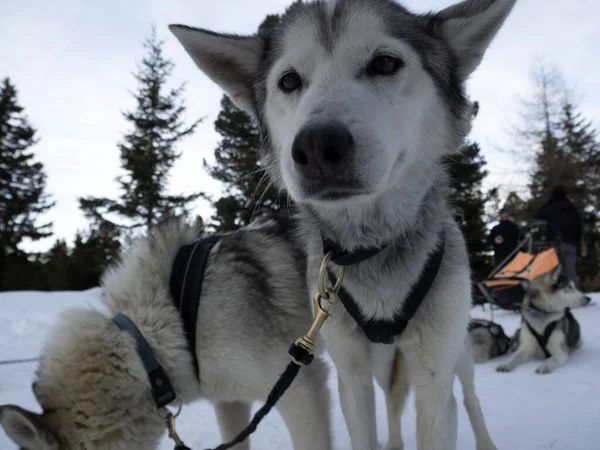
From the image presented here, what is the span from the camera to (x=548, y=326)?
4.82m

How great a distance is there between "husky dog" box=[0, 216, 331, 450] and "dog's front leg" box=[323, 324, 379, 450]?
1.03 feet

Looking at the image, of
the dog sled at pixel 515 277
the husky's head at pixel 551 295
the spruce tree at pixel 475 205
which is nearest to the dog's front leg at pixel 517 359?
the husky's head at pixel 551 295

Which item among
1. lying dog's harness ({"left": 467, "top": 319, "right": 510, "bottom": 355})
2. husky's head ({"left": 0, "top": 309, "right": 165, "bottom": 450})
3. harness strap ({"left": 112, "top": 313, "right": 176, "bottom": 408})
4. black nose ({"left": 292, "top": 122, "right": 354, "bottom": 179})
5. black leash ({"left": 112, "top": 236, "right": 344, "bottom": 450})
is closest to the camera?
black nose ({"left": 292, "top": 122, "right": 354, "bottom": 179})

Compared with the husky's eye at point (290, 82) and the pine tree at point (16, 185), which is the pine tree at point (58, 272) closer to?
the pine tree at point (16, 185)

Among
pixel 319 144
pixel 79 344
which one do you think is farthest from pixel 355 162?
pixel 79 344

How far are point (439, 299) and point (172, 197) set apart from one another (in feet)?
63.3

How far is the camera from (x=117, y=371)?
1.93 meters

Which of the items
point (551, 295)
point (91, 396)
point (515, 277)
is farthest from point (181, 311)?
point (515, 277)

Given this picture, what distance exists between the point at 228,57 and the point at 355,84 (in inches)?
33.7

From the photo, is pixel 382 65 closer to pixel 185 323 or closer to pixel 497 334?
pixel 185 323

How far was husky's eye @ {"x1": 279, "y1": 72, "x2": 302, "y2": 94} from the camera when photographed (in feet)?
5.96

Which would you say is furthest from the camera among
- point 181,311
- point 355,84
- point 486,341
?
point 486,341

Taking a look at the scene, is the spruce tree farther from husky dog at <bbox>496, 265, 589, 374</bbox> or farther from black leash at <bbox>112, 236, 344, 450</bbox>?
black leash at <bbox>112, 236, 344, 450</bbox>

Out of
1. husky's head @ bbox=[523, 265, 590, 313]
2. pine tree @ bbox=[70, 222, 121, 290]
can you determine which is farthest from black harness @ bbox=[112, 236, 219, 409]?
pine tree @ bbox=[70, 222, 121, 290]
